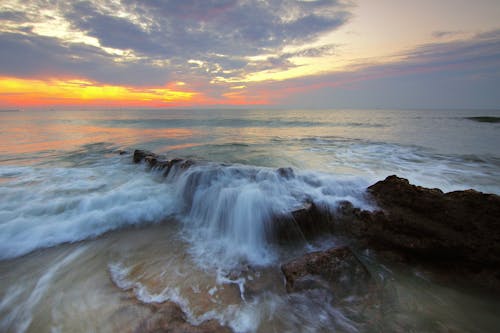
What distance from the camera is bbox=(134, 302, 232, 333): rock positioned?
2525 mm

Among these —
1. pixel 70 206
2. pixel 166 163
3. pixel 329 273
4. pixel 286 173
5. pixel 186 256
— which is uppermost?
pixel 286 173

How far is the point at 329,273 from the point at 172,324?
7.39 ft

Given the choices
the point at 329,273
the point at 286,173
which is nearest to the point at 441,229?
the point at 329,273

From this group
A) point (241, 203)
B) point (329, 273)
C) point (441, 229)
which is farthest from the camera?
point (241, 203)

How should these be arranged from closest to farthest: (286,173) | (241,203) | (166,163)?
1. (241,203)
2. (286,173)
3. (166,163)

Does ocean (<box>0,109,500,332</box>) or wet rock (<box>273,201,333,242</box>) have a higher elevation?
wet rock (<box>273,201,333,242</box>)

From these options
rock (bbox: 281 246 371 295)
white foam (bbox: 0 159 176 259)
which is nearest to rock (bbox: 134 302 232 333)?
rock (bbox: 281 246 371 295)

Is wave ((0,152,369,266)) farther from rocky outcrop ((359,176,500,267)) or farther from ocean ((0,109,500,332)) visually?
rocky outcrop ((359,176,500,267))

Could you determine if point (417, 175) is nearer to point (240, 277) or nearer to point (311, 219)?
point (311, 219)

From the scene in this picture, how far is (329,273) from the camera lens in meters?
3.30

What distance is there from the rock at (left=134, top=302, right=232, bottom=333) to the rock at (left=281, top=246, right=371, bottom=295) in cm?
119

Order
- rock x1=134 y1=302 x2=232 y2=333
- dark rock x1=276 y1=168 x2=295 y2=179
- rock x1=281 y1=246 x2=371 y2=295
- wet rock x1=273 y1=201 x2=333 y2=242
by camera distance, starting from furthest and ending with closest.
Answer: dark rock x1=276 y1=168 x2=295 y2=179
wet rock x1=273 y1=201 x2=333 y2=242
rock x1=281 y1=246 x2=371 y2=295
rock x1=134 y1=302 x2=232 y2=333

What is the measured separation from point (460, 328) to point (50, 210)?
835 centimetres

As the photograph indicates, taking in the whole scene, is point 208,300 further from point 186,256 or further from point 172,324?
point 186,256
